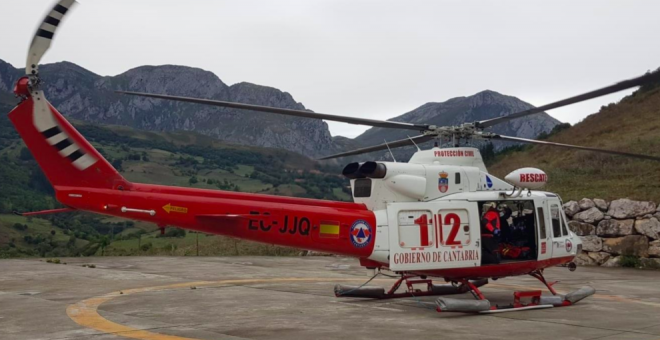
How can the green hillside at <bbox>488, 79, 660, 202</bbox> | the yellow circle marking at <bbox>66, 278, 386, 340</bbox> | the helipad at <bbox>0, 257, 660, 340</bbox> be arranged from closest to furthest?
1. the yellow circle marking at <bbox>66, 278, 386, 340</bbox>
2. the helipad at <bbox>0, 257, 660, 340</bbox>
3. the green hillside at <bbox>488, 79, 660, 202</bbox>

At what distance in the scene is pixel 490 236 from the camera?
1294 cm

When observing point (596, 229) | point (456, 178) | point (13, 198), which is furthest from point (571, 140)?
point (13, 198)

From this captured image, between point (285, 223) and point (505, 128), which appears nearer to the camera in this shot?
point (285, 223)

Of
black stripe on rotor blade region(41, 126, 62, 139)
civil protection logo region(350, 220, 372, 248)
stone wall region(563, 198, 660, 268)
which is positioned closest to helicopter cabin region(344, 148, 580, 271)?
civil protection logo region(350, 220, 372, 248)

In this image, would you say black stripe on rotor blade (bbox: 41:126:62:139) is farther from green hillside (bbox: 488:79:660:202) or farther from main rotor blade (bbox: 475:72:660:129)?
green hillside (bbox: 488:79:660:202)

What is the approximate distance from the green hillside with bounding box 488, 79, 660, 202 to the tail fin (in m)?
18.5

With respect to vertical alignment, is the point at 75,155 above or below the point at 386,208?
above

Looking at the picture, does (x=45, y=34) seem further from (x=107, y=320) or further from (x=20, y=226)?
(x=20, y=226)

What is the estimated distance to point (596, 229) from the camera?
22.4 m

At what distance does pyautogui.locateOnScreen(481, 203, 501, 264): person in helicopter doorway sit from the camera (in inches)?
505

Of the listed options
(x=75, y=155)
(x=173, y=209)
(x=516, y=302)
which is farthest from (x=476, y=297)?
(x=75, y=155)

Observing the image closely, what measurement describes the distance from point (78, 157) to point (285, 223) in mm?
3949

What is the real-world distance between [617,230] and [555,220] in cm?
949

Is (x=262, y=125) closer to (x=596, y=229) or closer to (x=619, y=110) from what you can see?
(x=619, y=110)
